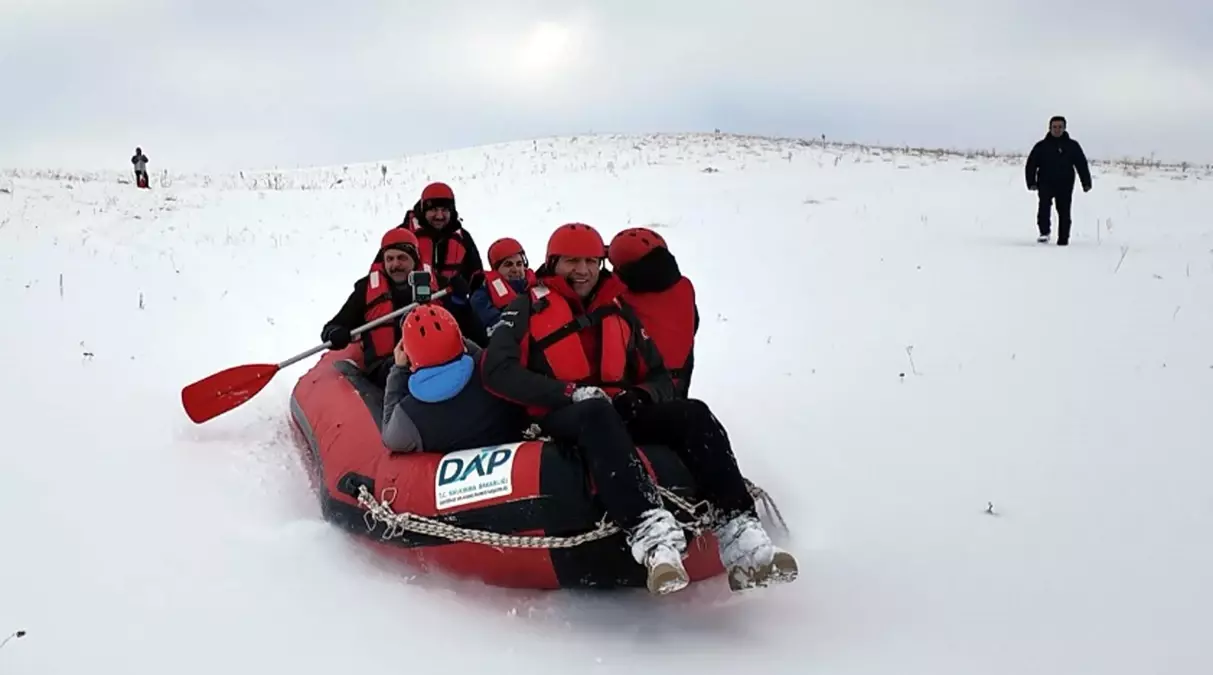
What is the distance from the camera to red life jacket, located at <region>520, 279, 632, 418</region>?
4.04 meters

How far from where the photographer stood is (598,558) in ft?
11.3

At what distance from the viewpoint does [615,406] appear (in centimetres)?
391

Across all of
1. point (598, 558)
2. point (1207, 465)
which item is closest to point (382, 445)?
point (598, 558)

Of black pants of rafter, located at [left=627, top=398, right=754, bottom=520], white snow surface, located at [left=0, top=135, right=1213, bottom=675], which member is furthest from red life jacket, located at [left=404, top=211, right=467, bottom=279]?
black pants of rafter, located at [left=627, top=398, right=754, bottom=520]

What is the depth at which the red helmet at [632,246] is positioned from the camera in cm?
429

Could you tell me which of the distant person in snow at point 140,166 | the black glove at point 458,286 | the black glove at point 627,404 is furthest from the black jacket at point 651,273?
the distant person in snow at point 140,166

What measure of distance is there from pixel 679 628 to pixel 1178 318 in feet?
17.8

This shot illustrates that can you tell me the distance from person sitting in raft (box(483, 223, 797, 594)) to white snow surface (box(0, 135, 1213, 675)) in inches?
14.2

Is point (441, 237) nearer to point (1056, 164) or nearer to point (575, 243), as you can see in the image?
point (575, 243)

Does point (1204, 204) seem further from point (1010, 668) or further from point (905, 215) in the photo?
point (1010, 668)

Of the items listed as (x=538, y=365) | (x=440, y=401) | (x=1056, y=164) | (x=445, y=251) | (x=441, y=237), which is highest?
(x=1056, y=164)

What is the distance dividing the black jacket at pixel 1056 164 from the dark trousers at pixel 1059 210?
0.12ft

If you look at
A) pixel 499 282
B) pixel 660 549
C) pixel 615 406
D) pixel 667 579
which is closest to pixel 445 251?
pixel 499 282

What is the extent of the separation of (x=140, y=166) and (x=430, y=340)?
15.8 m
